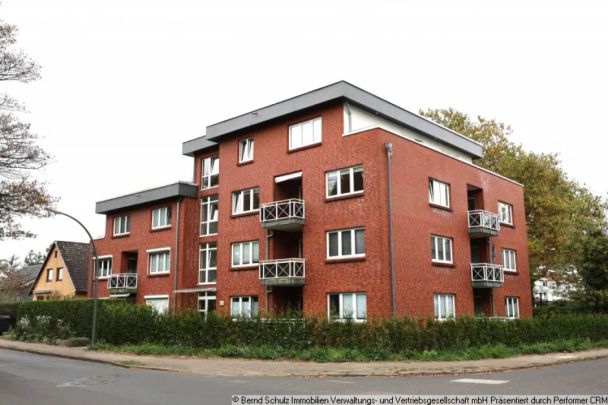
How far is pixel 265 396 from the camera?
35.9 feet

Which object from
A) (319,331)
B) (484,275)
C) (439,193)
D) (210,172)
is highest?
(210,172)

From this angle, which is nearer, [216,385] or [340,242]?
[216,385]

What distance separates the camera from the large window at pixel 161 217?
33.2 meters

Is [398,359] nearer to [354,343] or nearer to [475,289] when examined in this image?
[354,343]

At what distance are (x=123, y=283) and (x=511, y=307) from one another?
22094 mm

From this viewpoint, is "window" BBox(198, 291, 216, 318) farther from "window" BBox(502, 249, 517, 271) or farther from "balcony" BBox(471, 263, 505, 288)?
"window" BBox(502, 249, 517, 271)

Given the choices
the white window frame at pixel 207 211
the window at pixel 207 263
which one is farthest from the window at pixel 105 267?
the white window frame at pixel 207 211

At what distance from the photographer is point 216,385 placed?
42.6 feet

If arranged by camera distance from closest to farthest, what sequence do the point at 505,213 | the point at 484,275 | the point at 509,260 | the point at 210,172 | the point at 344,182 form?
1. the point at 344,182
2. the point at 484,275
3. the point at 509,260
4. the point at 505,213
5. the point at 210,172

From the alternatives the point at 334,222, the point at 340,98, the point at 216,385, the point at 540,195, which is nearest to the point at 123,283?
the point at 334,222

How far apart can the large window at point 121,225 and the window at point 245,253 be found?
35.3 feet

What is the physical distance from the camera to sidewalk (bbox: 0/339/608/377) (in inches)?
610

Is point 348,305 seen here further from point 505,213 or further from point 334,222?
point 505,213

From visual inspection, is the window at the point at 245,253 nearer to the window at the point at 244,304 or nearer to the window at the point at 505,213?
the window at the point at 244,304
